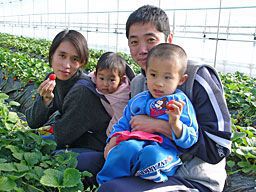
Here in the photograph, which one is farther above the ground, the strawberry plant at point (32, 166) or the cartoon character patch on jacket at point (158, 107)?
the cartoon character patch on jacket at point (158, 107)

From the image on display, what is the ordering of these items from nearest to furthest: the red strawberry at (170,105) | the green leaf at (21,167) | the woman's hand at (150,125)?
the red strawberry at (170,105) → the woman's hand at (150,125) → the green leaf at (21,167)

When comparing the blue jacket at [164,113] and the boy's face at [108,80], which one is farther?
the boy's face at [108,80]

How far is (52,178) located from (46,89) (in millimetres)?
842

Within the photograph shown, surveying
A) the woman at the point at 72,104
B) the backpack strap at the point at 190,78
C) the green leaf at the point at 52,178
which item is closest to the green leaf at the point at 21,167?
the green leaf at the point at 52,178

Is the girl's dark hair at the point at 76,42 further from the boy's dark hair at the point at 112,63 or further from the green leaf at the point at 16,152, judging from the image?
the green leaf at the point at 16,152

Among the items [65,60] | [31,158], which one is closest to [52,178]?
[31,158]

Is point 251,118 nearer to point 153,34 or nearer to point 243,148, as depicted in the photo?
point 243,148

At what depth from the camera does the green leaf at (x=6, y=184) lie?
1.67m

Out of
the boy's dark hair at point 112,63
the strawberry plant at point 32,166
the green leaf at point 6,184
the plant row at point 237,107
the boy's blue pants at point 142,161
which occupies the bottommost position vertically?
the plant row at point 237,107

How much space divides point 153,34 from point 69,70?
32.1 inches

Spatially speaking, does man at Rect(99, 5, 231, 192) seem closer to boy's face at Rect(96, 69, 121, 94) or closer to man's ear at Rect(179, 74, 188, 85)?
man's ear at Rect(179, 74, 188, 85)

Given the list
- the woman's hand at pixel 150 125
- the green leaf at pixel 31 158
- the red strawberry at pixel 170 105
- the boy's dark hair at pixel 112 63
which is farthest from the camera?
the boy's dark hair at pixel 112 63

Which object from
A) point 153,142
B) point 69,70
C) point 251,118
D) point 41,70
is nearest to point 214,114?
point 153,142

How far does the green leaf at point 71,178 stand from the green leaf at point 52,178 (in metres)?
0.04
